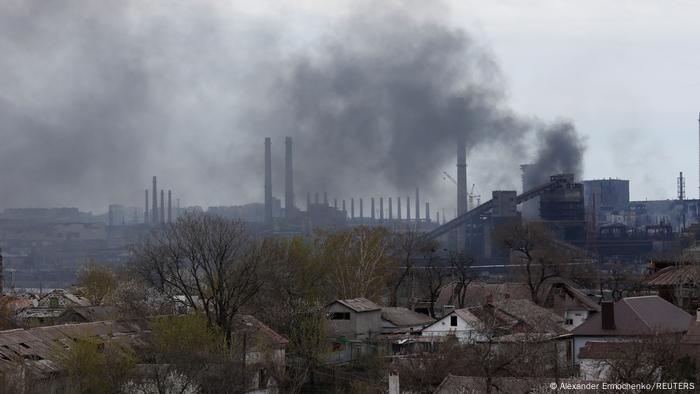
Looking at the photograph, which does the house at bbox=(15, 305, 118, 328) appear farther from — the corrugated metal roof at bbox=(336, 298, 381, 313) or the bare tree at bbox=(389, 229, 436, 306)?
the bare tree at bbox=(389, 229, 436, 306)

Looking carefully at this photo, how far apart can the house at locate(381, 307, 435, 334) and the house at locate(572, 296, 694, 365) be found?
8.32 m

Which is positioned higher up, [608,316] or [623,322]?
[608,316]

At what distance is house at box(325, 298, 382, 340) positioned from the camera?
1550 inches

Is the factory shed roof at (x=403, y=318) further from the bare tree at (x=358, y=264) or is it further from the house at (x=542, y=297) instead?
the bare tree at (x=358, y=264)

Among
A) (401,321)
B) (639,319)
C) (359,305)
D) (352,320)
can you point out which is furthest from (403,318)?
(639,319)

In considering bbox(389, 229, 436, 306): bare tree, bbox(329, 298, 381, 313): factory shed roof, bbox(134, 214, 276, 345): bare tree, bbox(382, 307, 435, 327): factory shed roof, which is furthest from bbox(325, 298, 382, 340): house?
bbox(389, 229, 436, 306): bare tree

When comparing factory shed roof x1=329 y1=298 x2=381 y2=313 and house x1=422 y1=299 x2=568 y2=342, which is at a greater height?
factory shed roof x1=329 y1=298 x2=381 y2=313

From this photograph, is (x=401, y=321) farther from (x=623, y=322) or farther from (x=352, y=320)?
(x=623, y=322)

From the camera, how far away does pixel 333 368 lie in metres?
34.0

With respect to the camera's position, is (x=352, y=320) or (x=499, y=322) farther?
(x=352, y=320)

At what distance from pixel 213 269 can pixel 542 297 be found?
45.3 feet

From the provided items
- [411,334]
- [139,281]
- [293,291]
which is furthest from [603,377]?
[139,281]

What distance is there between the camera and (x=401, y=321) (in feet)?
136

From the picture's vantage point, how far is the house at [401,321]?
40281 mm
